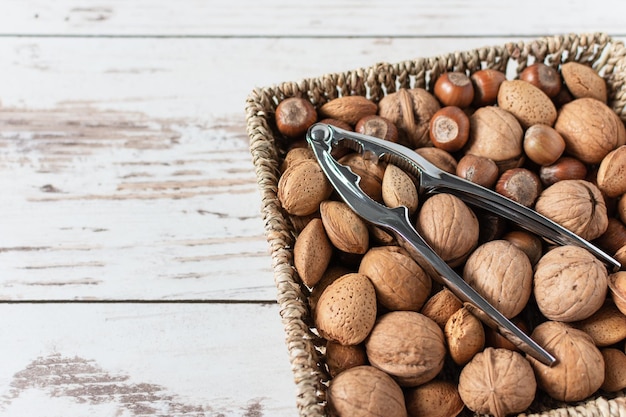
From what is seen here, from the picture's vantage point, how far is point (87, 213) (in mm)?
1249

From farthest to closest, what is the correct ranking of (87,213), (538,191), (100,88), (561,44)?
1. (100,88)
2. (87,213)
3. (561,44)
4. (538,191)

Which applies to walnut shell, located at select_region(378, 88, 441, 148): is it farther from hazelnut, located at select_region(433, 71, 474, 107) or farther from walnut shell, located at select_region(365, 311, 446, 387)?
walnut shell, located at select_region(365, 311, 446, 387)

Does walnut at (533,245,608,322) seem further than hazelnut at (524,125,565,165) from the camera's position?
No

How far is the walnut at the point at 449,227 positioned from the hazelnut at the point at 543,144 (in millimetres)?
159

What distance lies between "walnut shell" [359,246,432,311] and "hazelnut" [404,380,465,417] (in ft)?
0.35

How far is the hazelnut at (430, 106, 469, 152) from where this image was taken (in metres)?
1.00

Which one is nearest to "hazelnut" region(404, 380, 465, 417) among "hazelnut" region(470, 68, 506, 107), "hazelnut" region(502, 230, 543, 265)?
"hazelnut" region(502, 230, 543, 265)

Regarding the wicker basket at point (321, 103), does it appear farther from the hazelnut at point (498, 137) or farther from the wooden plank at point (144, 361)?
the wooden plank at point (144, 361)

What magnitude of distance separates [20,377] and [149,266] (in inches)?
10.8

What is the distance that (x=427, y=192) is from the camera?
3.12 ft

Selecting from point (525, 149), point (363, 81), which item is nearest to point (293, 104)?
point (363, 81)

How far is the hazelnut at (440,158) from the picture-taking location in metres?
0.98

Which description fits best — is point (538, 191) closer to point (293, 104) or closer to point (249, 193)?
point (293, 104)
